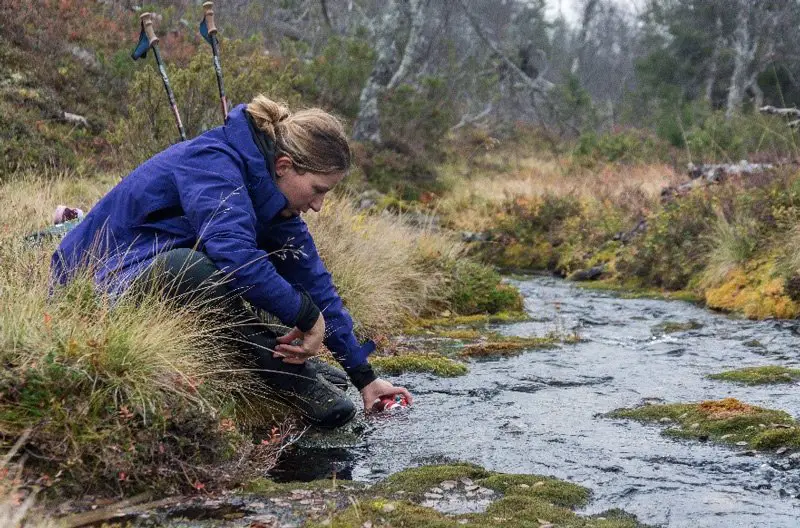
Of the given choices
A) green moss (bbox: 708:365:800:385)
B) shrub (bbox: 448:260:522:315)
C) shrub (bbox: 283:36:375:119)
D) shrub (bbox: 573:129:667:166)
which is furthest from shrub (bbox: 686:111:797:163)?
green moss (bbox: 708:365:800:385)

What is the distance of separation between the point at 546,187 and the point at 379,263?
885cm

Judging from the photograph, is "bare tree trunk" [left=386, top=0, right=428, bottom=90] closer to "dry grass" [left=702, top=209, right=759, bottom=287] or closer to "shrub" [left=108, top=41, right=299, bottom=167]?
"shrub" [left=108, top=41, right=299, bottom=167]

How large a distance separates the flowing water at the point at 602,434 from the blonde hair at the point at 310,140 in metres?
1.33

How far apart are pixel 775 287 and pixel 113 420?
24.4ft

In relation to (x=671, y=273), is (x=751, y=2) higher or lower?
higher

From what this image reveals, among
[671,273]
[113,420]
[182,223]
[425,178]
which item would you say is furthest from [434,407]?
[425,178]

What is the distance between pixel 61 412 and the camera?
3.30m

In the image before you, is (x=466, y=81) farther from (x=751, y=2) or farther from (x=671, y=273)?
(x=671, y=273)

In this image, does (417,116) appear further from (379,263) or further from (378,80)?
(379,263)

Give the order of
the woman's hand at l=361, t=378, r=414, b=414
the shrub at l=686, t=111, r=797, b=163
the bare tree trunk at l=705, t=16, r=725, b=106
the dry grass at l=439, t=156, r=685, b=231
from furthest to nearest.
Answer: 1. the bare tree trunk at l=705, t=16, r=725, b=106
2. the shrub at l=686, t=111, r=797, b=163
3. the dry grass at l=439, t=156, r=685, b=231
4. the woman's hand at l=361, t=378, r=414, b=414

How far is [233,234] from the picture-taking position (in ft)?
12.8

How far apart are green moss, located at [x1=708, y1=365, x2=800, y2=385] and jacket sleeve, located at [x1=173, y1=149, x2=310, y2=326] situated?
333 cm

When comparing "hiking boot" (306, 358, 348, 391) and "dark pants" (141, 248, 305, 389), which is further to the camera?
"hiking boot" (306, 358, 348, 391)

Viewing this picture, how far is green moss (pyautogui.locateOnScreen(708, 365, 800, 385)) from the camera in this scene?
232 inches
